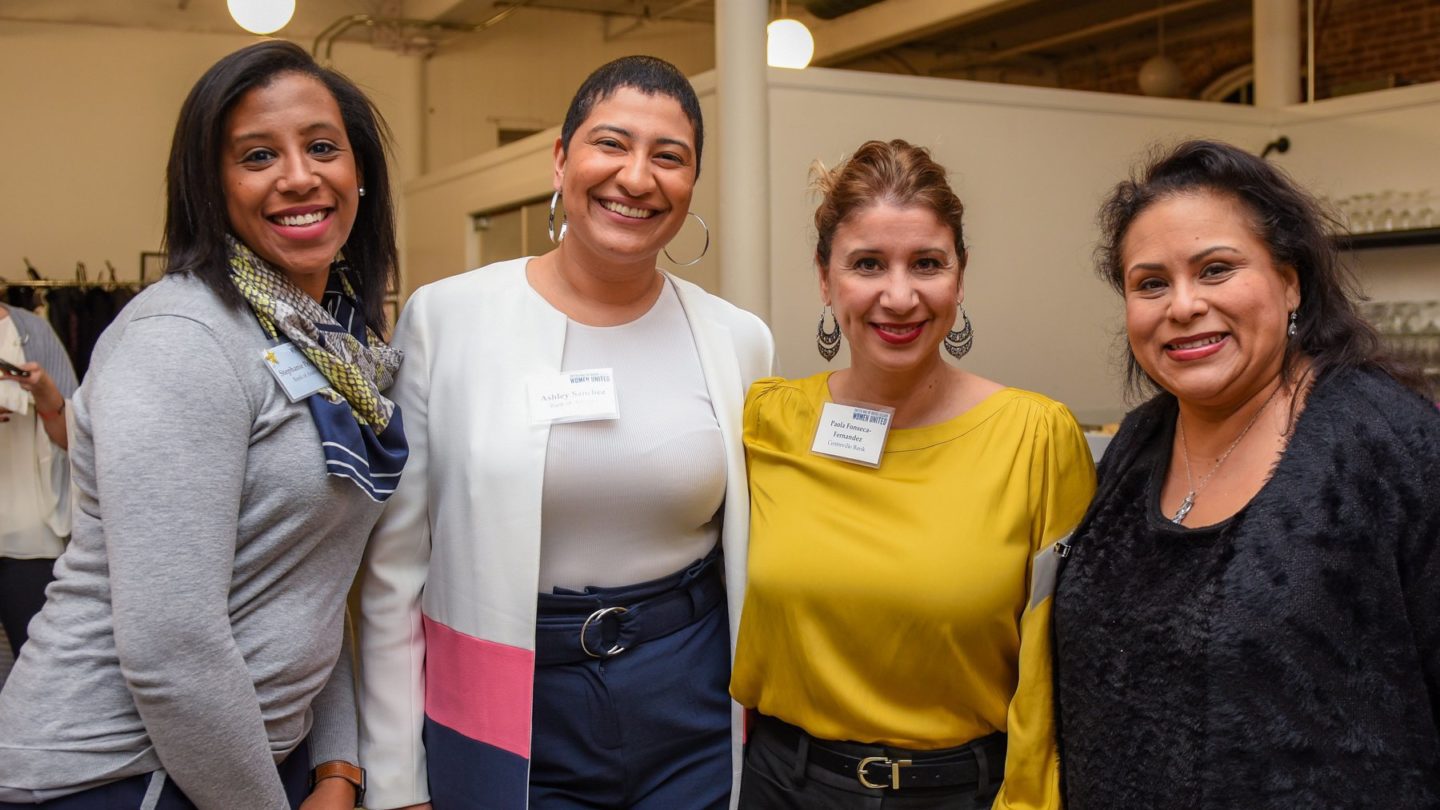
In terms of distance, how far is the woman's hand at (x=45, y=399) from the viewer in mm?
3650

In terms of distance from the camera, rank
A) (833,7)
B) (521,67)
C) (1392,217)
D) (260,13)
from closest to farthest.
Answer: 1. (1392,217)
2. (260,13)
3. (833,7)
4. (521,67)

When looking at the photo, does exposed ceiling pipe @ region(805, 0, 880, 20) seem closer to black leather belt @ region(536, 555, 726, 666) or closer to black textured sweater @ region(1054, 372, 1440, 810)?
black leather belt @ region(536, 555, 726, 666)

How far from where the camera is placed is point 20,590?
3570mm

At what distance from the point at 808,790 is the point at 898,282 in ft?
2.50

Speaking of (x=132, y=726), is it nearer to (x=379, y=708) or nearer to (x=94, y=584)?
(x=94, y=584)

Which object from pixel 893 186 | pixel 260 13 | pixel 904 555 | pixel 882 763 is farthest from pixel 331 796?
pixel 260 13

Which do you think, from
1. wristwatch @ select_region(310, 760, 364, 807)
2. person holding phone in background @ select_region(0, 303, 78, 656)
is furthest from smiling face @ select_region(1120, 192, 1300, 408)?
person holding phone in background @ select_region(0, 303, 78, 656)

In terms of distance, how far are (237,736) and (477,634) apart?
0.44 meters

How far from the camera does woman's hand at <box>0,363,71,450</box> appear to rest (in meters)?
3.65

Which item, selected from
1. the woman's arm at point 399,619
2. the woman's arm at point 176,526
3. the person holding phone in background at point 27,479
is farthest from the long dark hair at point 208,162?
the person holding phone in background at point 27,479

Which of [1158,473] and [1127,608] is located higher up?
[1158,473]

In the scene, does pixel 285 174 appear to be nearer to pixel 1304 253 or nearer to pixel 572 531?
pixel 572 531

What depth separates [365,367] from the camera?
1.70m

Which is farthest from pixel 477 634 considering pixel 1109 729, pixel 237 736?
pixel 1109 729
